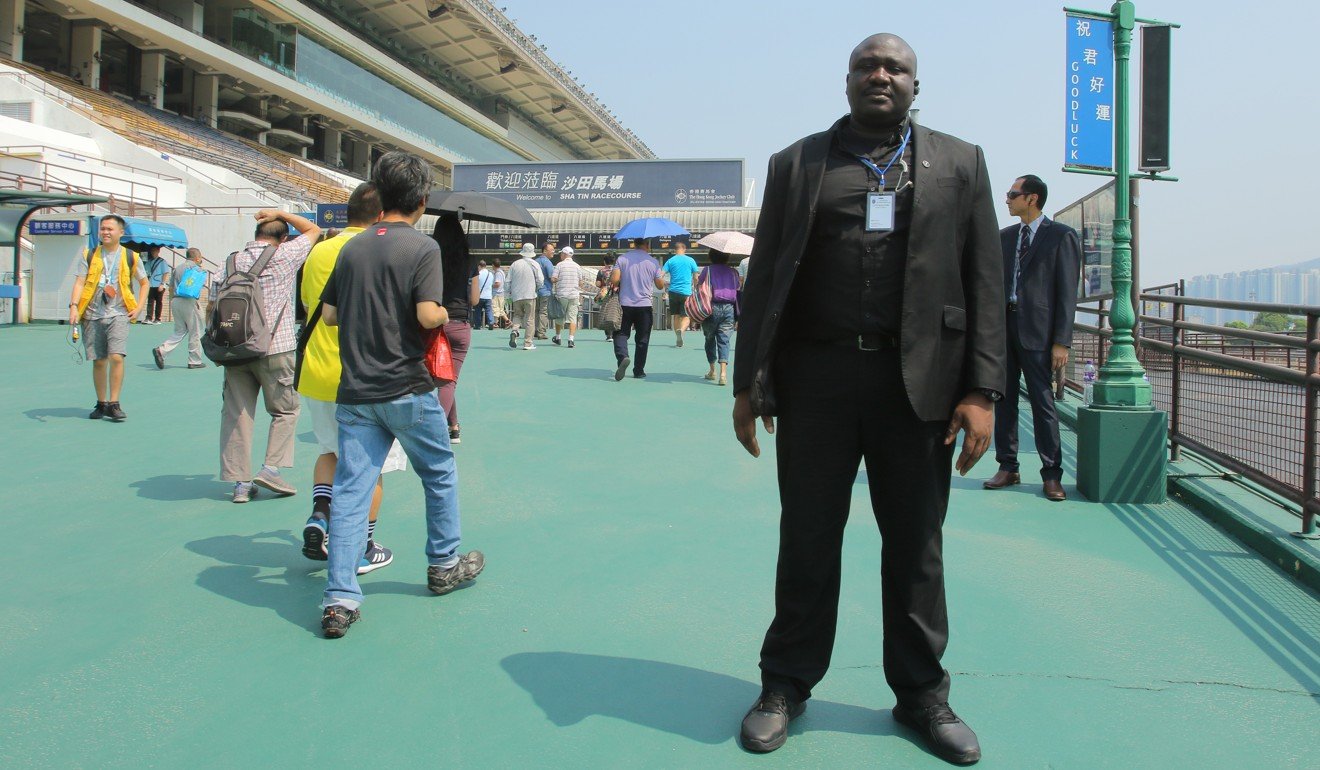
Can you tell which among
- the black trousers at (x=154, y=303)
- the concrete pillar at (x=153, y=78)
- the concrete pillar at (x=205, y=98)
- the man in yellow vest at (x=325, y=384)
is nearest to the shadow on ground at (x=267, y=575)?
the man in yellow vest at (x=325, y=384)

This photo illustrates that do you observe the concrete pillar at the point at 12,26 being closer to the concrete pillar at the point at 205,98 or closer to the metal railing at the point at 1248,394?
the concrete pillar at the point at 205,98

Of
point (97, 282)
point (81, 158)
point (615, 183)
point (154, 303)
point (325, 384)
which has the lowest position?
point (325, 384)

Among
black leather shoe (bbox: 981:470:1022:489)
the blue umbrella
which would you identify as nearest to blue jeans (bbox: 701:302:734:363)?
the blue umbrella

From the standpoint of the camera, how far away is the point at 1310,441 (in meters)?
4.71

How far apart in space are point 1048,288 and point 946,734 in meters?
3.95

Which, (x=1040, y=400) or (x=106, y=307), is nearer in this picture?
(x=1040, y=400)

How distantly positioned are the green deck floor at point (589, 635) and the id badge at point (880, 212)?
147 centimetres

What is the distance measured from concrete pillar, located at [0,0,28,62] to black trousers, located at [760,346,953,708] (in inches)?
1645

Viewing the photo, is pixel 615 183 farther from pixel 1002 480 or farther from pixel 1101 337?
pixel 1002 480

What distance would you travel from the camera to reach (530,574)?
14.0 feet

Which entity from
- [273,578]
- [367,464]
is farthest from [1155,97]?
[273,578]

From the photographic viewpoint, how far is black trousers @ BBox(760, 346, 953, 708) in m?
2.69

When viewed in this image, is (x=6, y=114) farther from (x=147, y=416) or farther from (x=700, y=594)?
(x=700, y=594)

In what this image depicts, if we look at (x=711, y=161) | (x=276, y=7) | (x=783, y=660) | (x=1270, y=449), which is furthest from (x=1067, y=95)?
(x=276, y=7)
